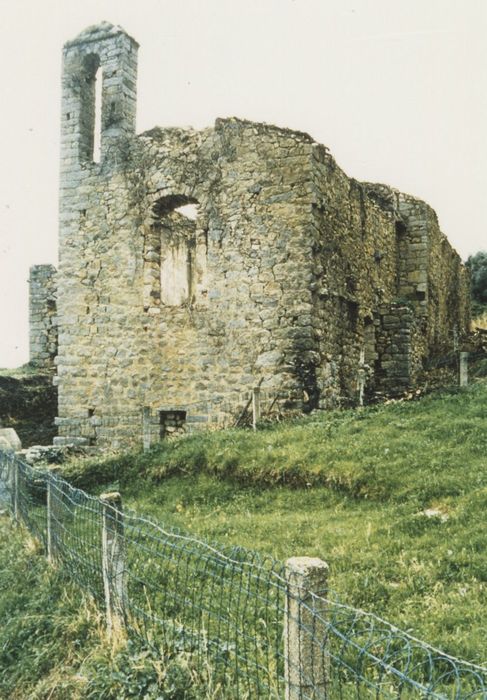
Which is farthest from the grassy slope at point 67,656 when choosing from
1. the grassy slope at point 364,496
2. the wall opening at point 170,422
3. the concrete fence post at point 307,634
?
the wall opening at point 170,422

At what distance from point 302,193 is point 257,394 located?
396cm

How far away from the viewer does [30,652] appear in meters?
4.67

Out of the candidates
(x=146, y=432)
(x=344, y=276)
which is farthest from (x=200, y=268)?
(x=146, y=432)

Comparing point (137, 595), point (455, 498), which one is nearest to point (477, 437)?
point (455, 498)

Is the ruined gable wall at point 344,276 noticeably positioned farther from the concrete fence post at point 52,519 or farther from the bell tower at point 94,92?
the concrete fence post at point 52,519

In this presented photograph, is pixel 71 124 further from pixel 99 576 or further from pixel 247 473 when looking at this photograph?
pixel 99 576

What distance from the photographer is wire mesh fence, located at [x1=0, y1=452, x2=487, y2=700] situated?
292 centimetres

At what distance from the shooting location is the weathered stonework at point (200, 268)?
12.1 metres

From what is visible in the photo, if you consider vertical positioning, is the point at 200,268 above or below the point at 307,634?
above

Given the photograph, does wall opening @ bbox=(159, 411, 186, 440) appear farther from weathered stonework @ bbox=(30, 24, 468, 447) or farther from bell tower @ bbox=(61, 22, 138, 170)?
bell tower @ bbox=(61, 22, 138, 170)

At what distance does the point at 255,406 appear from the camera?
Result: 11438mm

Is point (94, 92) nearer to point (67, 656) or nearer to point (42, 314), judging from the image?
point (42, 314)

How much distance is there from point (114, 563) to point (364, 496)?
4.15 m

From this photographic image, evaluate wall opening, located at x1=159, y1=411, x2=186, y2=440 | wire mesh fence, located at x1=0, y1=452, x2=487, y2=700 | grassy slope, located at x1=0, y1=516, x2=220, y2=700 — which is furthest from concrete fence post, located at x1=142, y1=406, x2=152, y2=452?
grassy slope, located at x1=0, y1=516, x2=220, y2=700
